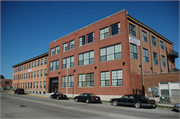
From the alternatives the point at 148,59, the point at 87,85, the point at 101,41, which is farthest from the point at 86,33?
the point at 148,59

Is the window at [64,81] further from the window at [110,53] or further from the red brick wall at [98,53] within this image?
the window at [110,53]

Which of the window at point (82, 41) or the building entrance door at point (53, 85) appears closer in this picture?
the window at point (82, 41)

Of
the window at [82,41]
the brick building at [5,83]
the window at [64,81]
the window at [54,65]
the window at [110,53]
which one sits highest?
the window at [82,41]

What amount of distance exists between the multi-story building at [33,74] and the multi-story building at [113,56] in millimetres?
11077

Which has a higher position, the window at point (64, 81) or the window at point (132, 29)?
the window at point (132, 29)

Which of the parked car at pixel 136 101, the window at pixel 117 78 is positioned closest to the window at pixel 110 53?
the window at pixel 117 78

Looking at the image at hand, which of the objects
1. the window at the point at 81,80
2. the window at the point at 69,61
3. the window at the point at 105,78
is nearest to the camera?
the window at the point at 105,78

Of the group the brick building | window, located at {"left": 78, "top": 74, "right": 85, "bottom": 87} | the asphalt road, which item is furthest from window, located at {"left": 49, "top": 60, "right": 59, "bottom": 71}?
the brick building

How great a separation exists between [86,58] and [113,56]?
22.6 feet

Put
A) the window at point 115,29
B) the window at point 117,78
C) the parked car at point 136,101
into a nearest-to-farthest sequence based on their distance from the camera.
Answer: the parked car at point 136,101 < the window at point 117,78 < the window at point 115,29

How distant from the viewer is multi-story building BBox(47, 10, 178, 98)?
81.6 ft

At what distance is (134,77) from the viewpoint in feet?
80.5

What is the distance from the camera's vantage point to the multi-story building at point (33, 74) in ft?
154

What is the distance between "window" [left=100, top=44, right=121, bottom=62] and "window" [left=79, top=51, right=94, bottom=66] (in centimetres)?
269
